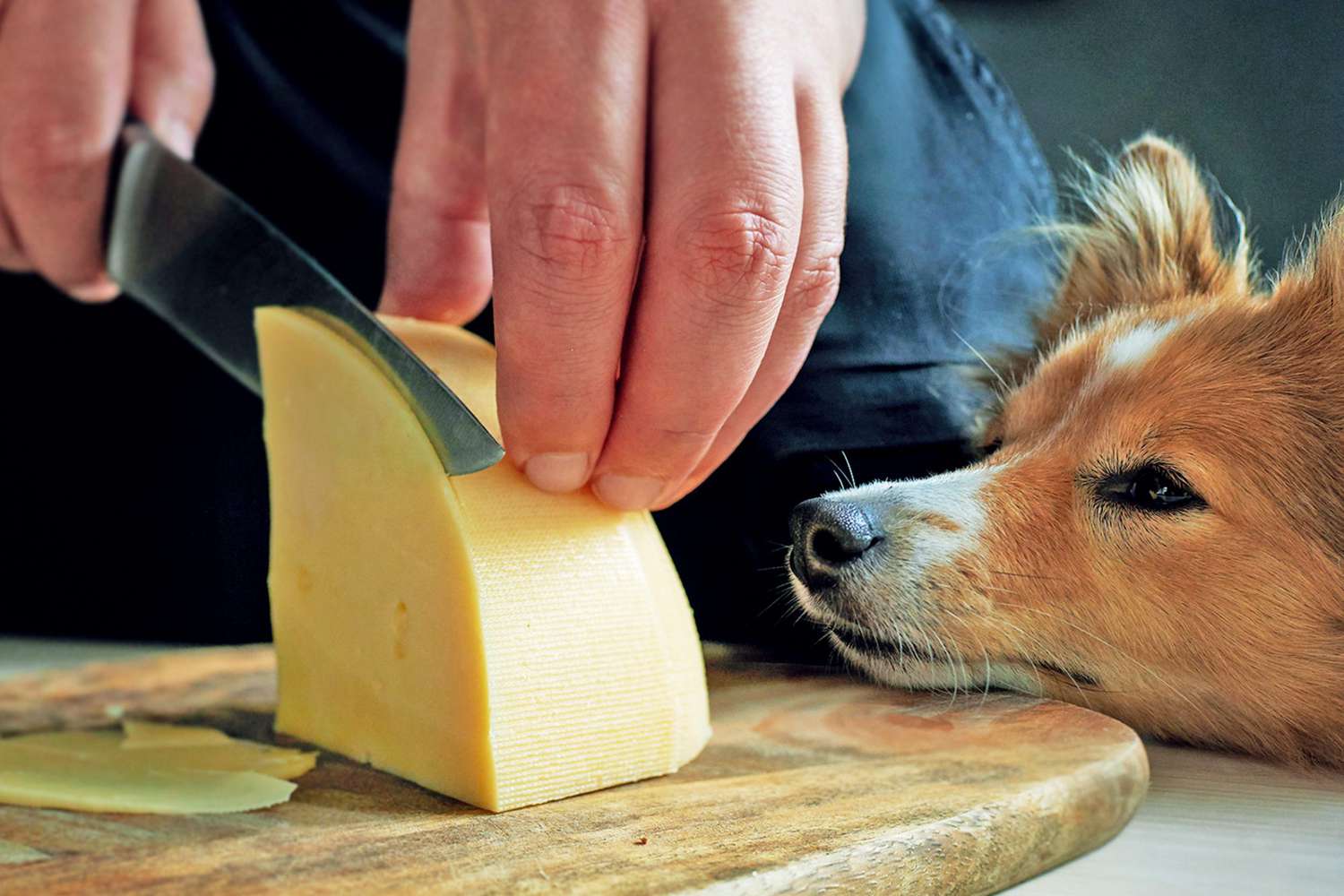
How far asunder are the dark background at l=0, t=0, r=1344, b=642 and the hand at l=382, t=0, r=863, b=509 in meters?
0.54

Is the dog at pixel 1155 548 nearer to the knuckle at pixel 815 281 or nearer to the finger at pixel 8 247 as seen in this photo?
the knuckle at pixel 815 281

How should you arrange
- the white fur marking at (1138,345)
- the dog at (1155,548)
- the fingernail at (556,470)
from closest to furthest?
the fingernail at (556,470), the dog at (1155,548), the white fur marking at (1138,345)

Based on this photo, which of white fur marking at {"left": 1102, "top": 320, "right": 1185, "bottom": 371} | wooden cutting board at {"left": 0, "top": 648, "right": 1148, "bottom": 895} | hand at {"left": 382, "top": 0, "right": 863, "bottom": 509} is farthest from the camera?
white fur marking at {"left": 1102, "top": 320, "right": 1185, "bottom": 371}

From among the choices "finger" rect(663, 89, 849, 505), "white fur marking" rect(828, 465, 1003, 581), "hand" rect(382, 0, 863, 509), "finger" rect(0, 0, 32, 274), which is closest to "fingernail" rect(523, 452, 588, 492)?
"hand" rect(382, 0, 863, 509)

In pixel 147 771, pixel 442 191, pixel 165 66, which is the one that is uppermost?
pixel 165 66

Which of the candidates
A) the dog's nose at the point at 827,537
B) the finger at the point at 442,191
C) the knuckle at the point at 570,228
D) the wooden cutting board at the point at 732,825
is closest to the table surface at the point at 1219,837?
the wooden cutting board at the point at 732,825

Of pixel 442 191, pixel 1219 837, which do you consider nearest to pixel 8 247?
pixel 442 191

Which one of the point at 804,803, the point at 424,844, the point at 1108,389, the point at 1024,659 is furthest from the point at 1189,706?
the point at 424,844

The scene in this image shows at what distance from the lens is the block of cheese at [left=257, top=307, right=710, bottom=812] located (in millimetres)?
958

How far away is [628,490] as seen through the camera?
1.04 m

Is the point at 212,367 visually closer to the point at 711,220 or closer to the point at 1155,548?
the point at 711,220

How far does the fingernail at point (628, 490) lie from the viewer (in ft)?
3.36

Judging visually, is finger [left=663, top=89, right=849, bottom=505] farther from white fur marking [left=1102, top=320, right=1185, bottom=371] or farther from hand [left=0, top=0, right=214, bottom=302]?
hand [left=0, top=0, right=214, bottom=302]

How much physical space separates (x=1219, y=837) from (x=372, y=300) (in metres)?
1.30
